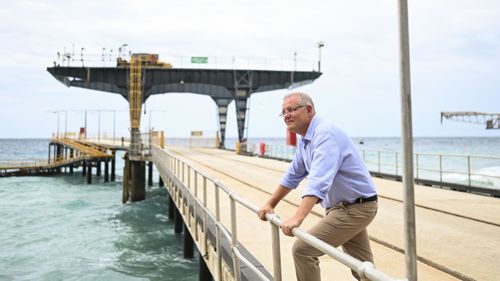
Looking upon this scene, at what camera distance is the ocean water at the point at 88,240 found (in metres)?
14.2

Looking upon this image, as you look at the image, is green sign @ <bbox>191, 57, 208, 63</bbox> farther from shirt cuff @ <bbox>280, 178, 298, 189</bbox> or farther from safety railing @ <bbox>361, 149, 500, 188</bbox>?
Result: shirt cuff @ <bbox>280, 178, 298, 189</bbox>

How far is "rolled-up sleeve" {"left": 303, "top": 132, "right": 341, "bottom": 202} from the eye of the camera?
11.0 ft

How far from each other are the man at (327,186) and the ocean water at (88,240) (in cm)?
1076

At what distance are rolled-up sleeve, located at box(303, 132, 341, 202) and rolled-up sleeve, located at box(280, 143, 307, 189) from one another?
22.4 inches

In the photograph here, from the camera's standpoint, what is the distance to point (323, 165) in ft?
11.1

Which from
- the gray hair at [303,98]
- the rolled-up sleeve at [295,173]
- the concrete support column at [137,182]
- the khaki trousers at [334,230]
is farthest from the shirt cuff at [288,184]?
the concrete support column at [137,182]

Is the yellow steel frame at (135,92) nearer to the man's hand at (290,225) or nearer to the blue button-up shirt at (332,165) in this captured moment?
the blue button-up shirt at (332,165)

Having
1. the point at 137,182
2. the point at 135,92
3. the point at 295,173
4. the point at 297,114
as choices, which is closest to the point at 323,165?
the point at 297,114

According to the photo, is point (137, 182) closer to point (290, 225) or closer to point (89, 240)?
point (89, 240)

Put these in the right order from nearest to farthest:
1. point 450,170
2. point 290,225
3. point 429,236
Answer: point 290,225, point 429,236, point 450,170

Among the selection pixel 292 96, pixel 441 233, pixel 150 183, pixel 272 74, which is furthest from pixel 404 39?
pixel 150 183

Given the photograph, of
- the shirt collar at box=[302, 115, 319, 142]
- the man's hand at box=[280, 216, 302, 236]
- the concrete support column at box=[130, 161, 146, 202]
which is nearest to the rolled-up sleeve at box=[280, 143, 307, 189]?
the shirt collar at box=[302, 115, 319, 142]

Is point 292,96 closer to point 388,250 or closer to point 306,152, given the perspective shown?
point 306,152

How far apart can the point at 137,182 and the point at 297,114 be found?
3097 centimetres
